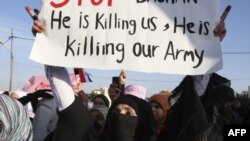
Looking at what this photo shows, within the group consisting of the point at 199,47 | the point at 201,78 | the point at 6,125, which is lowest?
the point at 6,125

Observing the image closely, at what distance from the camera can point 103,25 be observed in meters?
2.37

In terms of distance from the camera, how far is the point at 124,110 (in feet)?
8.96

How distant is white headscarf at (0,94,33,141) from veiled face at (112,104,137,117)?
2.04 feet

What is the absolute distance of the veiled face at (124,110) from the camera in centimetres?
272

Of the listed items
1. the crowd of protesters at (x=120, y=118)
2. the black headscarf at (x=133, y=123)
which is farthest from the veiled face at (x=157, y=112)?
the crowd of protesters at (x=120, y=118)

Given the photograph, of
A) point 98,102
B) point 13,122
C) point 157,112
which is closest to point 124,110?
point 13,122

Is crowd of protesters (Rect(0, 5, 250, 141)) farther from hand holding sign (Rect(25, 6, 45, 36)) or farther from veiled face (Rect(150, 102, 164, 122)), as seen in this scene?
veiled face (Rect(150, 102, 164, 122))

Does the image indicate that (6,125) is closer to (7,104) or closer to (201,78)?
A: (7,104)

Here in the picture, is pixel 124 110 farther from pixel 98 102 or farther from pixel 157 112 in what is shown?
pixel 98 102

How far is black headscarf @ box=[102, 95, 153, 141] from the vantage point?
261 cm

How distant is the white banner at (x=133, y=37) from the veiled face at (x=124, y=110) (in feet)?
1.57

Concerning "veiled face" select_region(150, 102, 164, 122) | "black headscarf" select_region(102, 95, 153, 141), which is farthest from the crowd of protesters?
"veiled face" select_region(150, 102, 164, 122)

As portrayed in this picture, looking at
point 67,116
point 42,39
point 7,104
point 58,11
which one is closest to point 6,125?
point 7,104

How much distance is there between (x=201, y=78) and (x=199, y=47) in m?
0.18
